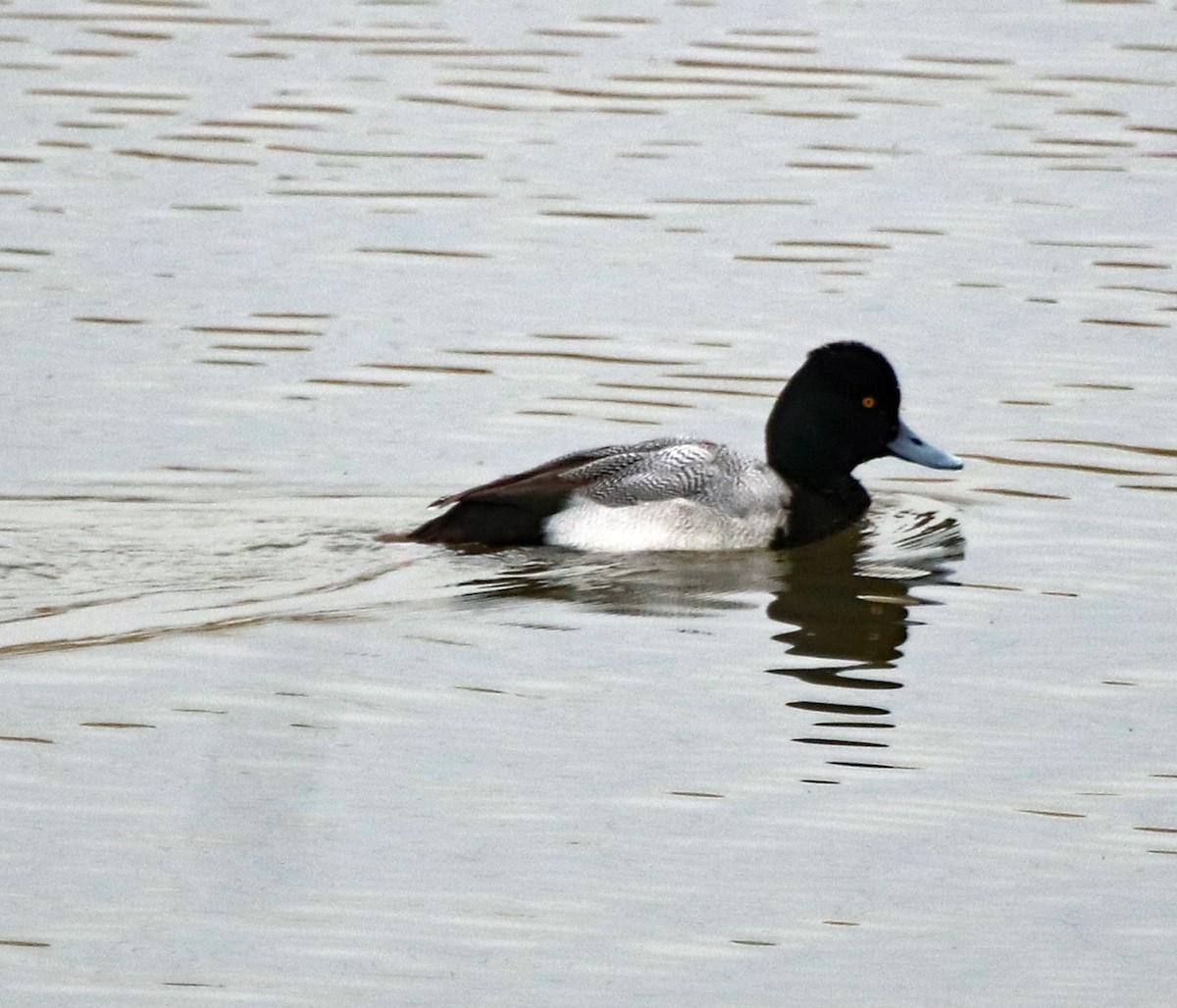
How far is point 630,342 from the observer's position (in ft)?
44.4

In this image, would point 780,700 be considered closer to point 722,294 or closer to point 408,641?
point 408,641

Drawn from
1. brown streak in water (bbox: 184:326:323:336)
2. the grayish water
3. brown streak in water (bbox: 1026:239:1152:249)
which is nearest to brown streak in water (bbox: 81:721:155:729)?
the grayish water

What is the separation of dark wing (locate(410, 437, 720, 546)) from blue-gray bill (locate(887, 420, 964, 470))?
1032mm

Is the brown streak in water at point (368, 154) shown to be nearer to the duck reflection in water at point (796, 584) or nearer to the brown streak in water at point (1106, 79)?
the brown streak in water at point (1106, 79)

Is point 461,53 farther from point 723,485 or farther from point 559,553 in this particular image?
point 559,553

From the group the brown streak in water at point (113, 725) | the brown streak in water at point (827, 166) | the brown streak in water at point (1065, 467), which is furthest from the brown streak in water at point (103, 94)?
the brown streak in water at point (113, 725)

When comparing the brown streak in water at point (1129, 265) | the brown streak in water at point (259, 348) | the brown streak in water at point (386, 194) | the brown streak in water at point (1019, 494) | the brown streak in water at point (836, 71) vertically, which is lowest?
the brown streak in water at point (1019, 494)

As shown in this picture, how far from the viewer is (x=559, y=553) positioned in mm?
10625

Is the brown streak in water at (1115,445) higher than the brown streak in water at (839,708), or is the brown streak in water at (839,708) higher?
the brown streak in water at (1115,445)

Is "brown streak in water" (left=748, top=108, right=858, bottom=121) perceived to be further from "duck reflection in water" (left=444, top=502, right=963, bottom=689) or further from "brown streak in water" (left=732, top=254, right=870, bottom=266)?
"duck reflection in water" (left=444, top=502, right=963, bottom=689)

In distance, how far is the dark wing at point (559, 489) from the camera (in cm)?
1055

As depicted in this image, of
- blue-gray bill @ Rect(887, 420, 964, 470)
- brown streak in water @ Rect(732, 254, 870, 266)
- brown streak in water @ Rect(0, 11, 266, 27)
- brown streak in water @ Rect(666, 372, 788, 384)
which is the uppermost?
brown streak in water @ Rect(0, 11, 266, 27)

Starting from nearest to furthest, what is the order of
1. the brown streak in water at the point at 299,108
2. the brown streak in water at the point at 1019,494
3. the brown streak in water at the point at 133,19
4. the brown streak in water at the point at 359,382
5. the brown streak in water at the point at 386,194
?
the brown streak in water at the point at 1019,494 → the brown streak in water at the point at 359,382 → the brown streak in water at the point at 386,194 → the brown streak in water at the point at 299,108 → the brown streak in water at the point at 133,19

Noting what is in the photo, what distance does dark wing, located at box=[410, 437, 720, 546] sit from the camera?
10.5m
